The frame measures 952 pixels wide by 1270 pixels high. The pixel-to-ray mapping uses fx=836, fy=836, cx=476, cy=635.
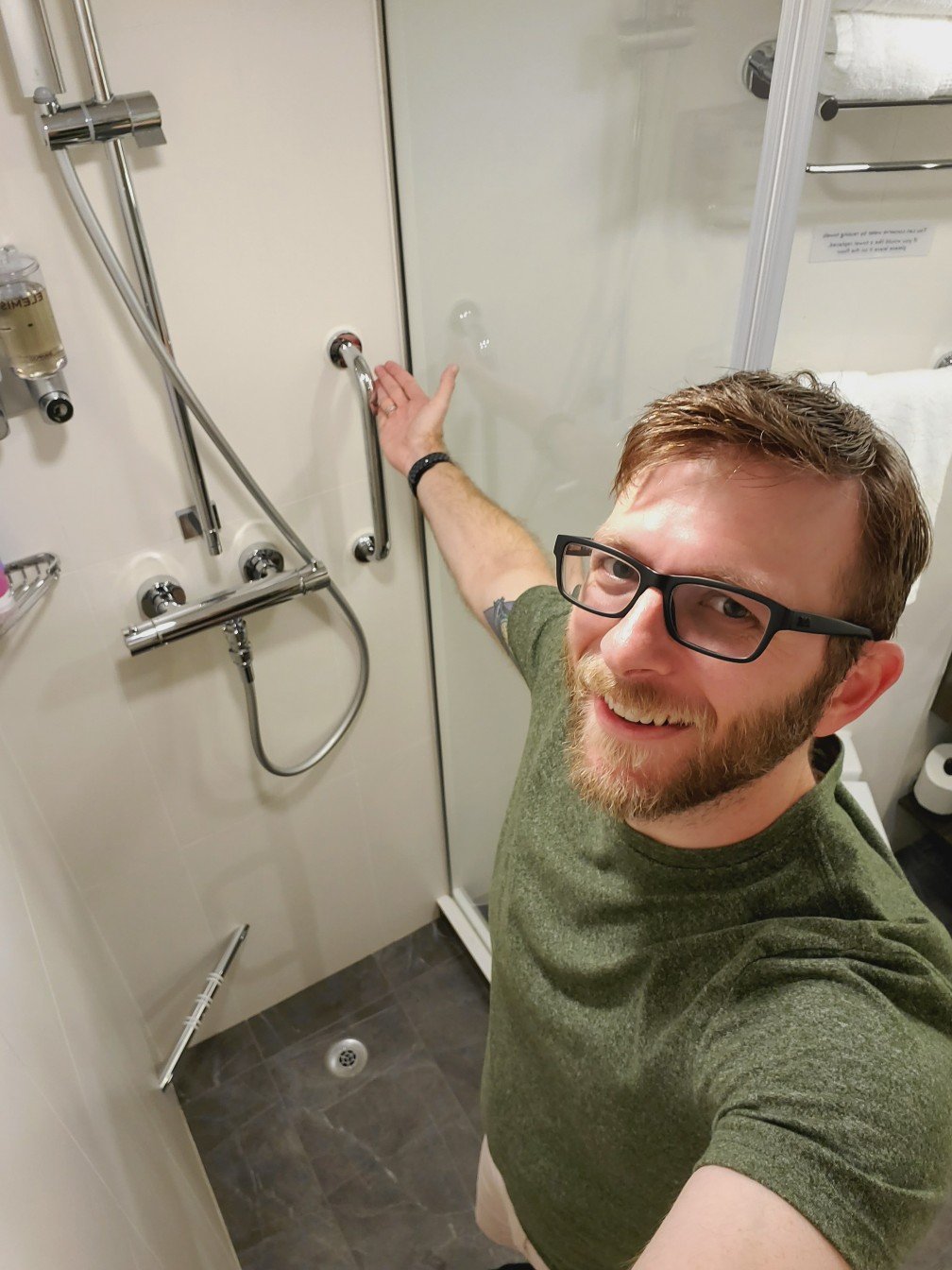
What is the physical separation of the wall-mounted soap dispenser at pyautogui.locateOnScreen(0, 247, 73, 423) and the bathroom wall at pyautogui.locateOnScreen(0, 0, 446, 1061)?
5 cm

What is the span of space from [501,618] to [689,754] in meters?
0.56

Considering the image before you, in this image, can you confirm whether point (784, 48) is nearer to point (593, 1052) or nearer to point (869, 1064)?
point (869, 1064)

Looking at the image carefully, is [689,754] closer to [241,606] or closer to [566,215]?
[566,215]

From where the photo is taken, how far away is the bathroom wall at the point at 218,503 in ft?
3.62

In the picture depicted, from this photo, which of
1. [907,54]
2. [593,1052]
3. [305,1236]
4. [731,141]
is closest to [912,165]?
[907,54]

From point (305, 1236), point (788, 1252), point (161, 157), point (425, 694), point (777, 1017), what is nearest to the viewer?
point (788, 1252)

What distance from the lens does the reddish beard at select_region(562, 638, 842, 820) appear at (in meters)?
0.74

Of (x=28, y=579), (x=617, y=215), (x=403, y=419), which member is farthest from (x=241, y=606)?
(x=617, y=215)

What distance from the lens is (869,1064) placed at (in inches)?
26.0

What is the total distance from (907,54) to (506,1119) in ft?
4.74

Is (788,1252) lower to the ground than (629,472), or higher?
lower

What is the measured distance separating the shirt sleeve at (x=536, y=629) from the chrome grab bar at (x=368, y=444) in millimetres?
375

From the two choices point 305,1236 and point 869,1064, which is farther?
point 305,1236

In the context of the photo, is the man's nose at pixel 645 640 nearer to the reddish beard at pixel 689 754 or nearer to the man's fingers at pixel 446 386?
the reddish beard at pixel 689 754
